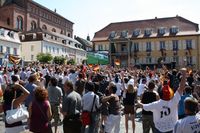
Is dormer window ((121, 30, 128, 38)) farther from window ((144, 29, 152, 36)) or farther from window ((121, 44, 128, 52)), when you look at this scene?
window ((144, 29, 152, 36))

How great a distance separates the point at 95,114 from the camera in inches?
367

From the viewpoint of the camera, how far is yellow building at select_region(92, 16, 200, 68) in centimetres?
6688

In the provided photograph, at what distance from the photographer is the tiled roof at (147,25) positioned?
6812 centimetres

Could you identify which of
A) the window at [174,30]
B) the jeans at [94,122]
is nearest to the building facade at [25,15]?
the window at [174,30]

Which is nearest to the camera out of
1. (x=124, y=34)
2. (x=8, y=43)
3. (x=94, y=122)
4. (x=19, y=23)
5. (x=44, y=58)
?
(x=94, y=122)

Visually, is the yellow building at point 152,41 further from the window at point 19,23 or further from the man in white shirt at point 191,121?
the man in white shirt at point 191,121

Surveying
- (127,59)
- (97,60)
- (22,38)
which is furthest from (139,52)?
(97,60)

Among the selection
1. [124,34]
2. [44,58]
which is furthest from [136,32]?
[44,58]

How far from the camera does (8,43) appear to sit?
60.8 metres

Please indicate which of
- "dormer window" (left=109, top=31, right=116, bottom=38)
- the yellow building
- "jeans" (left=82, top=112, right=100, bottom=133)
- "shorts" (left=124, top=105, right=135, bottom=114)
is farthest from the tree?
"jeans" (left=82, top=112, right=100, bottom=133)

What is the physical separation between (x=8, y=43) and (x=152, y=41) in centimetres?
2998

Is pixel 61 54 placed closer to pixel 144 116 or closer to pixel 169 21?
pixel 169 21

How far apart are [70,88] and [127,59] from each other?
64741 millimetres

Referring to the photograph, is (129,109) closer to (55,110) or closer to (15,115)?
(55,110)
